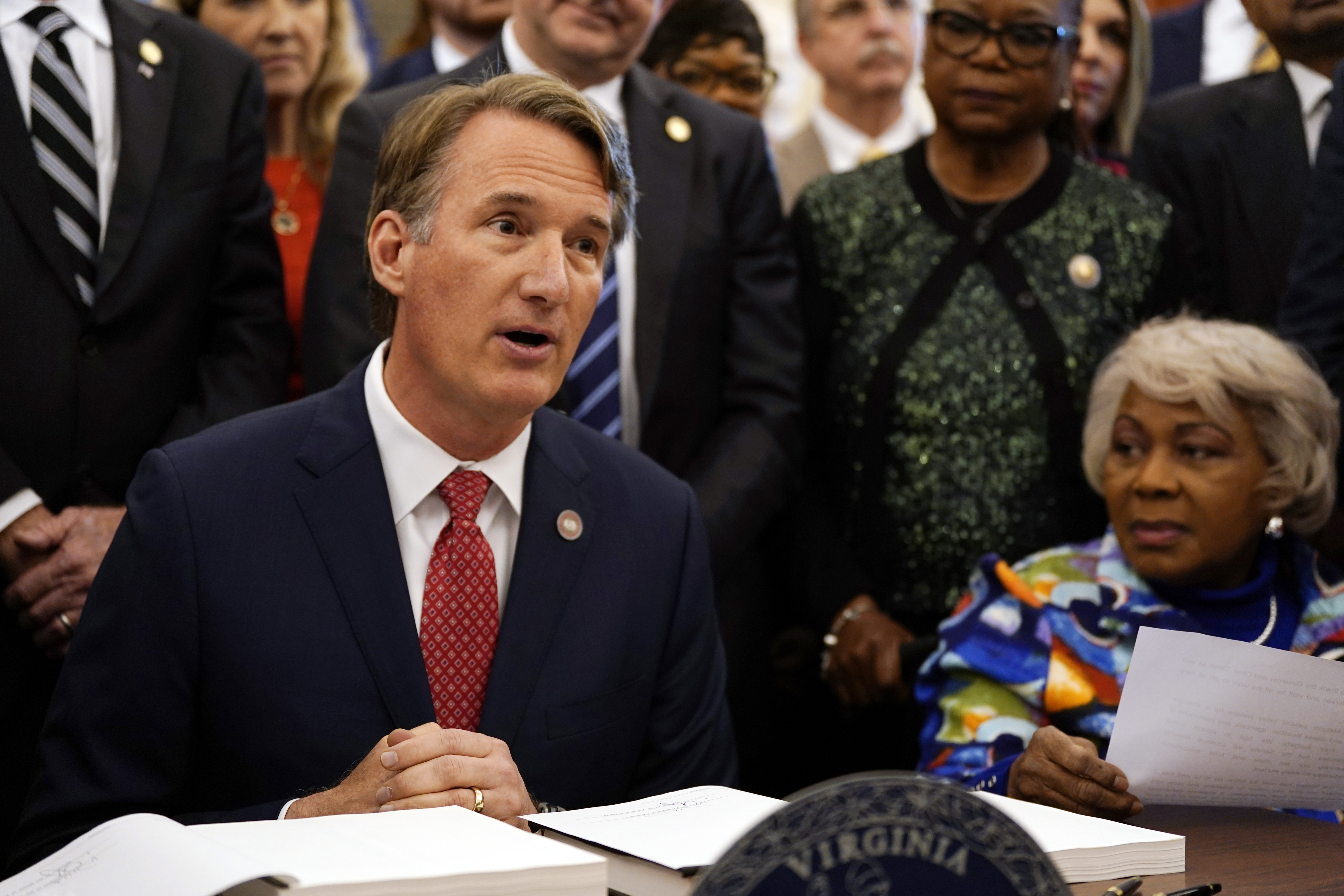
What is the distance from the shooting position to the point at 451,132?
2.29 meters

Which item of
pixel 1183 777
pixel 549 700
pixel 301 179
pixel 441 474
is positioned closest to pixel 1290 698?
pixel 1183 777

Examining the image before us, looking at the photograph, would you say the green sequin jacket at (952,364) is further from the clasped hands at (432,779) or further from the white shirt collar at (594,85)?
the clasped hands at (432,779)

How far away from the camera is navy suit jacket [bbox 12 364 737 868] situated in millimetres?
2002

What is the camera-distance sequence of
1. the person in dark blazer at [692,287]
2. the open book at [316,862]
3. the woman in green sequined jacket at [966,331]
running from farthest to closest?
the woman in green sequined jacket at [966,331]
the person in dark blazer at [692,287]
the open book at [316,862]

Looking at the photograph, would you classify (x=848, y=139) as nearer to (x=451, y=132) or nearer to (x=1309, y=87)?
(x=1309, y=87)

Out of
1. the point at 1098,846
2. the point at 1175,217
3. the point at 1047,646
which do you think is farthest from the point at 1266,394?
the point at 1098,846

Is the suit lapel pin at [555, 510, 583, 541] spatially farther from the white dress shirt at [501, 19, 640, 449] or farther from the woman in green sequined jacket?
the woman in green sequined jacket

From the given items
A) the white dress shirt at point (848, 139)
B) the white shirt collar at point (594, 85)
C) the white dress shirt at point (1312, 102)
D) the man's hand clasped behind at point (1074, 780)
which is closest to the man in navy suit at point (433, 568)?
the man's hand clasped behind at point (1074, 780)

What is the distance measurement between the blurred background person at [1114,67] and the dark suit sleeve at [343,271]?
2172mm

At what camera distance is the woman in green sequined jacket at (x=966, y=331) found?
129 inches

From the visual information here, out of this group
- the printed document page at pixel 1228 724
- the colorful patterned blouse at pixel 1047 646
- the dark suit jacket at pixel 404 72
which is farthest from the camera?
the dark suit jacket at pixel 404 72

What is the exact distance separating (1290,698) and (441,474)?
1.26m

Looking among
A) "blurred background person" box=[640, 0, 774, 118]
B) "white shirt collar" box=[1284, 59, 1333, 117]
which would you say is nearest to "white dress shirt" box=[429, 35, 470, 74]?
"blurred background person" box=[640, 0, 774, 118]

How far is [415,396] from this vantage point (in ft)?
7.52
